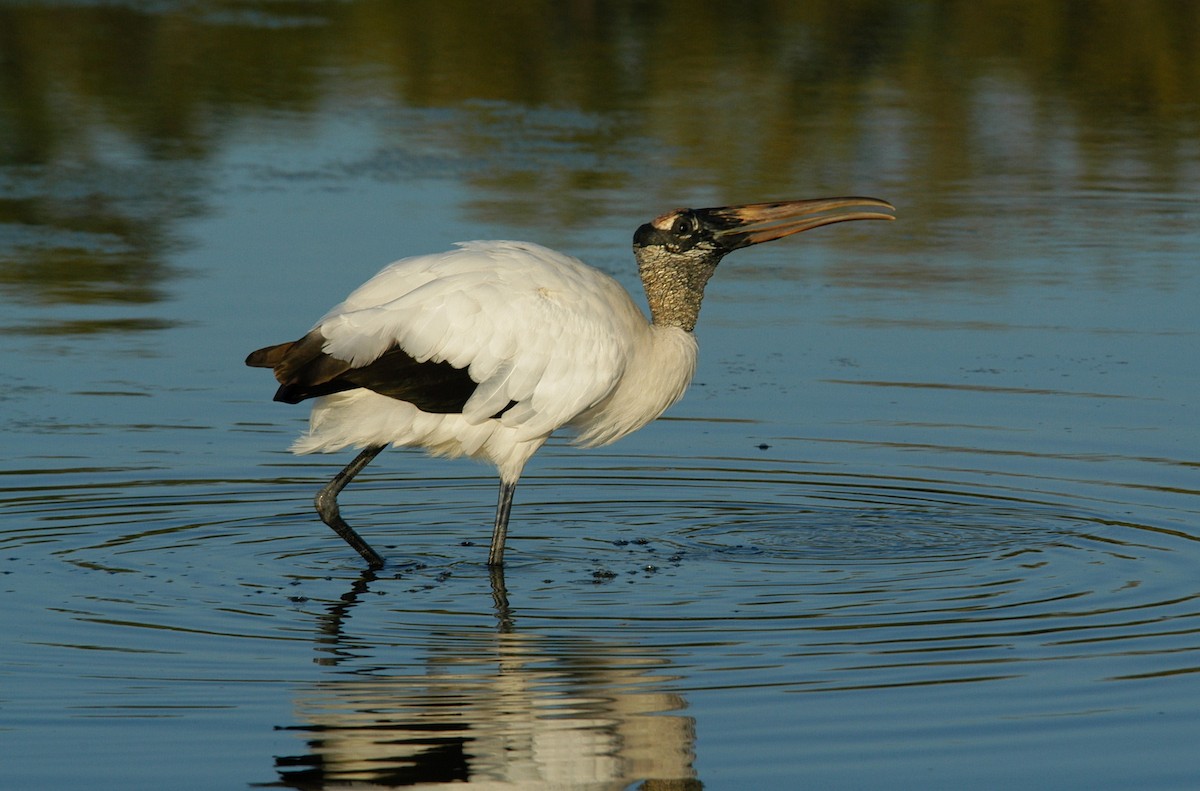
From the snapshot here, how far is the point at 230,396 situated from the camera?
10.1 meters

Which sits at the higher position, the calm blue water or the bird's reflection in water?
the bird's reflection in water

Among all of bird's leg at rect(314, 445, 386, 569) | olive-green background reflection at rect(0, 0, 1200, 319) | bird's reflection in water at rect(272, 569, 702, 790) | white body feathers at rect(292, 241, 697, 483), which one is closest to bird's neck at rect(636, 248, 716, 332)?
white body feathers at rect(292, 241, 697, 483)

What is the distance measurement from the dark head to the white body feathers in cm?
28

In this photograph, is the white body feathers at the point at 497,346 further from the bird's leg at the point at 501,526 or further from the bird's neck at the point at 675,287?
the bird's neck at the point at 675,287

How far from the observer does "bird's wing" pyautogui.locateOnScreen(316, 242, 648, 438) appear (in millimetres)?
7293

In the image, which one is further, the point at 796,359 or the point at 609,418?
the point at 796,359

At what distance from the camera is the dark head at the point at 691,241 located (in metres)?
8.05

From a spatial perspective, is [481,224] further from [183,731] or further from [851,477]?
[183,731]

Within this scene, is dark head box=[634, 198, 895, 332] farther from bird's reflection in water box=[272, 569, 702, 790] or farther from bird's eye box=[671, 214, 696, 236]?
bird's reflection in water box=[272, 569, 702, 790]

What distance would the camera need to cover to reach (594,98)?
18469mm

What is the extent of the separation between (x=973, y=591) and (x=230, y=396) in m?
4.14

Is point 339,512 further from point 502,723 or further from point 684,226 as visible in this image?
point 502,723

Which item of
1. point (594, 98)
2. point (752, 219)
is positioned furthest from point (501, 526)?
point (594, 98)

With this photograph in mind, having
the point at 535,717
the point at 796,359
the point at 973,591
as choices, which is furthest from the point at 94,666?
the point at 796,359
